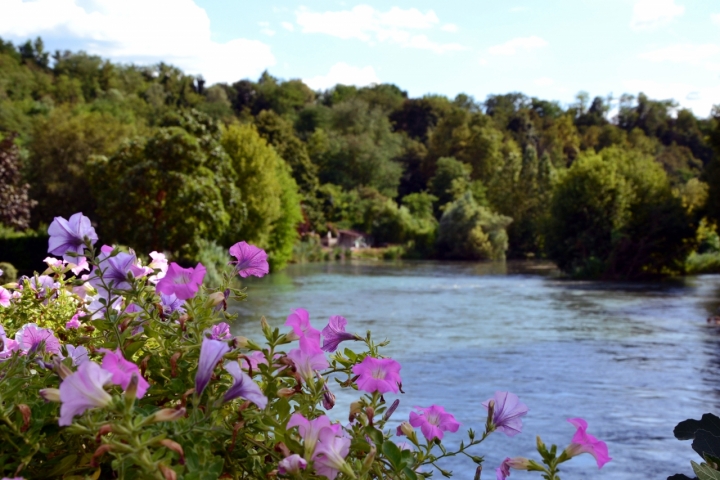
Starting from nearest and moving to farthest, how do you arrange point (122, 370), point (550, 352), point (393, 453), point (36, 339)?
point (122, 370) < point (393, 453) < point (36, 339) < point (550, 352)

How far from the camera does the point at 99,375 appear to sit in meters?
0.97

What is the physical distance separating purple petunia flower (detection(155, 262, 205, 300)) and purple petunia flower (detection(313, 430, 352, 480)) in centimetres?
36

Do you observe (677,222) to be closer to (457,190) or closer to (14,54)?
(457,190)

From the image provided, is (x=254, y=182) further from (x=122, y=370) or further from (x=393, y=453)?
(x=122, y=370)

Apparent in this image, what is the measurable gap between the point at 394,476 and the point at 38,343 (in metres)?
0.77

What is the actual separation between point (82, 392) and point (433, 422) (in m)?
0.77

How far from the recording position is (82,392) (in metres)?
0.96

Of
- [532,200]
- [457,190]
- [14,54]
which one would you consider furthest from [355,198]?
[14,54]

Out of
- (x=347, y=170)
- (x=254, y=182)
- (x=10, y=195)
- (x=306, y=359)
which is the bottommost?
(x=10, y=195)

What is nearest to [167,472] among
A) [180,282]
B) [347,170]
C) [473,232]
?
[180,282]

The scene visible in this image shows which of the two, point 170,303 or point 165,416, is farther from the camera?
point 170,303

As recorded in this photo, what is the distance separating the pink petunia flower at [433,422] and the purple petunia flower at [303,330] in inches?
11.0

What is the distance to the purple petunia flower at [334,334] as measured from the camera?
1545 mm

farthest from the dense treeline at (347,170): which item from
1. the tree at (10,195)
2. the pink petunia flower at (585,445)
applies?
the pink petunia flower at (585,445)
